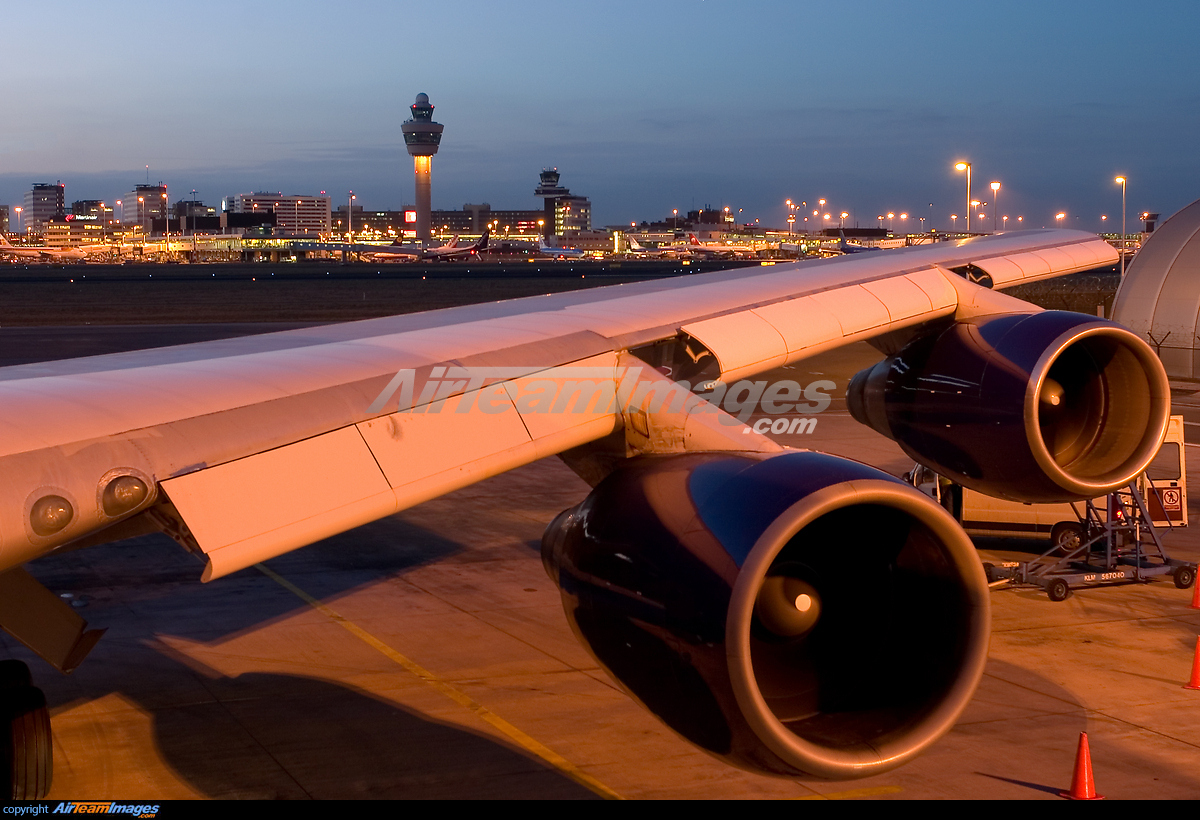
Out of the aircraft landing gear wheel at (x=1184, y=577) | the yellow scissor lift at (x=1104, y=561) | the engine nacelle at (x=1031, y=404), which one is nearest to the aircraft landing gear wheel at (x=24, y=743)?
the engine nacelle at (x=1031, y=404)

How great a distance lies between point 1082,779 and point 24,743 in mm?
7905

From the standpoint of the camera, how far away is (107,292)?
311 ft

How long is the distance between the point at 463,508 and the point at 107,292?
3352 inches

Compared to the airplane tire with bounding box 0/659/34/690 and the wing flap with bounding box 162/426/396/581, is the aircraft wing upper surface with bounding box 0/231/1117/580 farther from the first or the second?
the airplane tire with bounding box 0/659/34/690

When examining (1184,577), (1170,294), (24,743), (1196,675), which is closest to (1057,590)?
(1184,577)

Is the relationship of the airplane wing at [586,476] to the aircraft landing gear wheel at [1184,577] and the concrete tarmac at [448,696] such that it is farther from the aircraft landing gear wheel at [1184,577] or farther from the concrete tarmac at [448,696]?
the aircraft landing gear wheel at [1184,577]

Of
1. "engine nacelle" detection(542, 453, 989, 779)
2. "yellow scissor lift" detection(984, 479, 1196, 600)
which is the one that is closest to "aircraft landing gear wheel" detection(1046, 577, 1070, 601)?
"yellow scissor lift" detection(984, 479, 1196, 600)

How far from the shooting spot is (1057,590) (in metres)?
14.6

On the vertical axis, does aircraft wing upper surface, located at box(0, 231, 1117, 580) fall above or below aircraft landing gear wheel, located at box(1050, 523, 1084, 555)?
above

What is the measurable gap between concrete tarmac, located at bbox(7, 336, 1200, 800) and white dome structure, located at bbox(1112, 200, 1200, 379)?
2581 cm

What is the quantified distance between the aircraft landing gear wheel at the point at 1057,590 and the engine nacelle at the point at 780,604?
1022 cm

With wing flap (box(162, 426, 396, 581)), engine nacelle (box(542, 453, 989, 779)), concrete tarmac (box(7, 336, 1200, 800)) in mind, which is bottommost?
concrete tarmac (box(7, 336, 1200, 800))

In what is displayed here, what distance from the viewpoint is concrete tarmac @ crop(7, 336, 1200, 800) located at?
901 centimetres

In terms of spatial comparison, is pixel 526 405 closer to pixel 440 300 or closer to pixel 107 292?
pixel 440 300
